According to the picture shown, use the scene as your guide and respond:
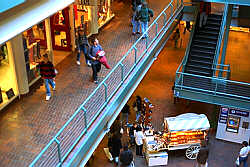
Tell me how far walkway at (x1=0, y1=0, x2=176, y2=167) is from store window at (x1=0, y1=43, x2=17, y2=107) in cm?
31

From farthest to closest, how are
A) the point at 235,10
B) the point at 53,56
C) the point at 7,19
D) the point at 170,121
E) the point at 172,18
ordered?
the point at 235,10, the point at 172,18, the point at 170,121, the point at 53,56, the point at 7,19

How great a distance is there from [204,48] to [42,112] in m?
8.51

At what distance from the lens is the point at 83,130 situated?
339 inches

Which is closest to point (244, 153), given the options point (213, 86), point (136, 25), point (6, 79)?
point (213, 86)

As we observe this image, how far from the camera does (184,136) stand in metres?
13.5

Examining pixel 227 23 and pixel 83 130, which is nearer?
pixel 83 130

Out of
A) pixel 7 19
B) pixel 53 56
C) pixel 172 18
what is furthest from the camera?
pixel 172 18

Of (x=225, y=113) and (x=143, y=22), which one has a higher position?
(x=143, y=22)

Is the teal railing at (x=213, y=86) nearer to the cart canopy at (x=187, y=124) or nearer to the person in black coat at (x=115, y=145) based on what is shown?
the cart canopy at (x=187, y=124)

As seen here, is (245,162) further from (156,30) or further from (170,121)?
(156,30)

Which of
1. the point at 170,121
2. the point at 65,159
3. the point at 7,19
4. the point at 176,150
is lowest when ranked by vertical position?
the point at 176,150

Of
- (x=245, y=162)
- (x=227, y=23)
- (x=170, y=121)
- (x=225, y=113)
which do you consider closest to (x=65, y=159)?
(x=170, y=121)

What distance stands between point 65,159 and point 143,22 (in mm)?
6822

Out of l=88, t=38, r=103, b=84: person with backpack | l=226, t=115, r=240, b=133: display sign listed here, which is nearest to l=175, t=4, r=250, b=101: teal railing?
l=226, t=115, r=240, b=133: display sign
